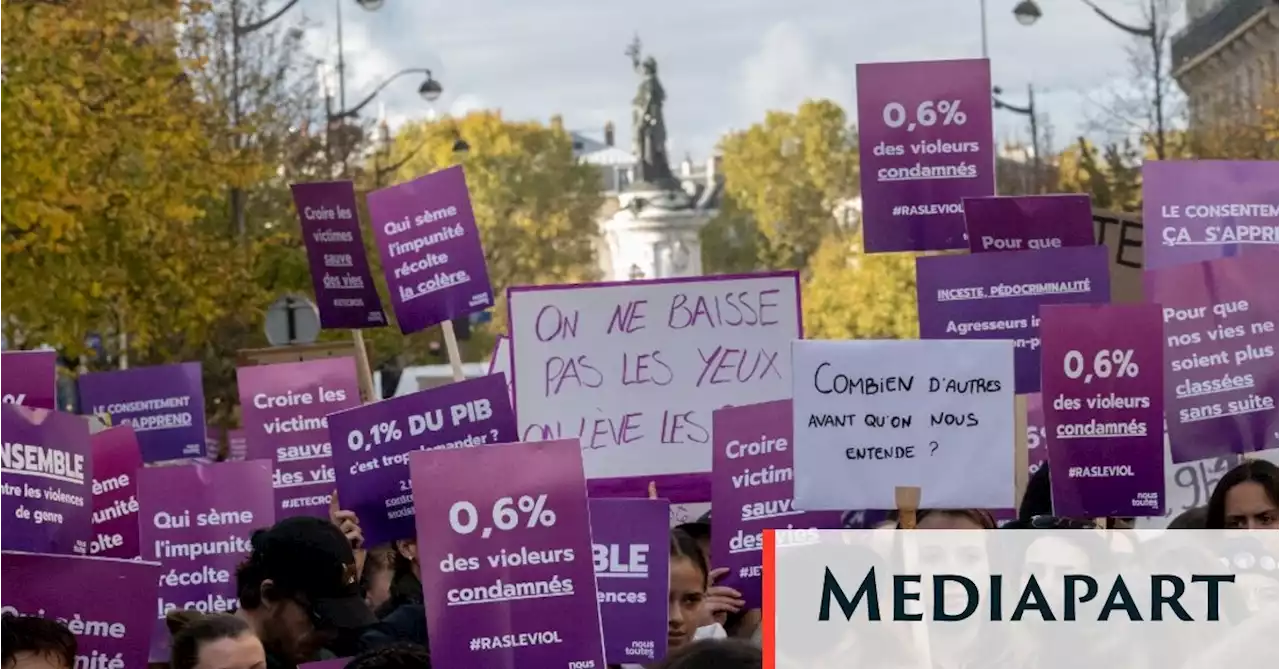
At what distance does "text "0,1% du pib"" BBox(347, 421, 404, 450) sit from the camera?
7.22 m

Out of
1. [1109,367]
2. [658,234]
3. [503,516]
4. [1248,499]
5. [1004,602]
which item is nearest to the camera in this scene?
[1004,602]

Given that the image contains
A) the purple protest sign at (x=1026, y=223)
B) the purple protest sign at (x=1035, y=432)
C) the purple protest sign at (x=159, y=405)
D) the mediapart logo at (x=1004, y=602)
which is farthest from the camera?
the purple protest sign at (x=159, y=405)

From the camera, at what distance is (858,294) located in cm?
7900

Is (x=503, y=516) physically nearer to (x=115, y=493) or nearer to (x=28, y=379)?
(x=28, y=379)

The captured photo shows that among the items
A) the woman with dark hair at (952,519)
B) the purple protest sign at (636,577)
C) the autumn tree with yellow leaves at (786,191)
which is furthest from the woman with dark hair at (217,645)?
the autumn tree with yellow leaves at (786,191)

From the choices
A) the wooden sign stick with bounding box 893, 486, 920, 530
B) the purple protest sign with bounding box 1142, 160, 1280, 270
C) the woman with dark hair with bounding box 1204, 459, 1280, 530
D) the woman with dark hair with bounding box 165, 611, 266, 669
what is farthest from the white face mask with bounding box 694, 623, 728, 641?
the purple protest sign with bounding box 1142, 160, 1280, 270

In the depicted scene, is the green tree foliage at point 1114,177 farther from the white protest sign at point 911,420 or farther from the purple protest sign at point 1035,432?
the white protest sign at point 911,420

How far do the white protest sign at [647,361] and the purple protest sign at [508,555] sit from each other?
2.92 m

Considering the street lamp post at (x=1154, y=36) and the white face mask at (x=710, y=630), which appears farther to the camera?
the street lamp post at (x=1154, y=36)

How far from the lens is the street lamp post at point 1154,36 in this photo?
30.2 meters

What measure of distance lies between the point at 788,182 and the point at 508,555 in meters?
109

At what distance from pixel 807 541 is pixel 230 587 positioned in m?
5.30

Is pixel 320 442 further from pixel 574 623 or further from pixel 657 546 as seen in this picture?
pixel 574 623

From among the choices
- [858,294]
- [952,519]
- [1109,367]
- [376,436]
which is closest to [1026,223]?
[1109,367]
